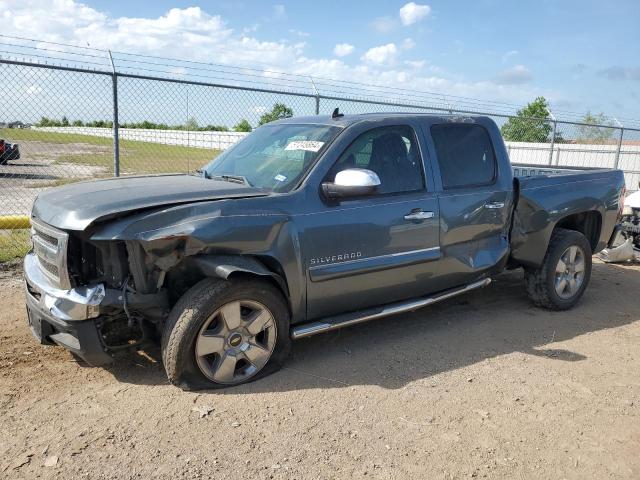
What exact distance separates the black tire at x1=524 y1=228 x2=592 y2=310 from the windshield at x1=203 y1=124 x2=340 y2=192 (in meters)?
2.66

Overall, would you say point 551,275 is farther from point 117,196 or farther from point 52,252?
point 52,252

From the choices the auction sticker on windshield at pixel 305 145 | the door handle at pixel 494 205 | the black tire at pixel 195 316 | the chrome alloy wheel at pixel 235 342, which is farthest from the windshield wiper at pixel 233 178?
the door handle at pixel 494 205

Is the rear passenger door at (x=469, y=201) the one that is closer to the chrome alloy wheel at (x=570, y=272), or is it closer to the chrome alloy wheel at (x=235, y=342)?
the chrome alloy wheel at (x=570, y=272)

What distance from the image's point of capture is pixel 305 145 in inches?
170

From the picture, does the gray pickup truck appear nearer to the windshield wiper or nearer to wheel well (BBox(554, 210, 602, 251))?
the windshield wiper

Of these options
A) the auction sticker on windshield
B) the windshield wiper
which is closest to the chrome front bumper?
the windshield wiper

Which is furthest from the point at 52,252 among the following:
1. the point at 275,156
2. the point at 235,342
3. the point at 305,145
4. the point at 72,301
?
the point at 305,145

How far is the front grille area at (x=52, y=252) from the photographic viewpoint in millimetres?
3451

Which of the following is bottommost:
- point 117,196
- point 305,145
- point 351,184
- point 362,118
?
point 117,196

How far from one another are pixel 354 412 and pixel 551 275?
300cm

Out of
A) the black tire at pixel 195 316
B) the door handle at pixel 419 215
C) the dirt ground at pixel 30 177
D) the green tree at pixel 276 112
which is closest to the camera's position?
the black tire at pixel 195 316

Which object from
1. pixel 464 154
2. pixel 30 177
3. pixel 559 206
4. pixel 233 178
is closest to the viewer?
pixel 233 178

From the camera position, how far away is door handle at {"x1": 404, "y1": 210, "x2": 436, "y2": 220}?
4383 mm

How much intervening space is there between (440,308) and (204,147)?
10.7 meters
